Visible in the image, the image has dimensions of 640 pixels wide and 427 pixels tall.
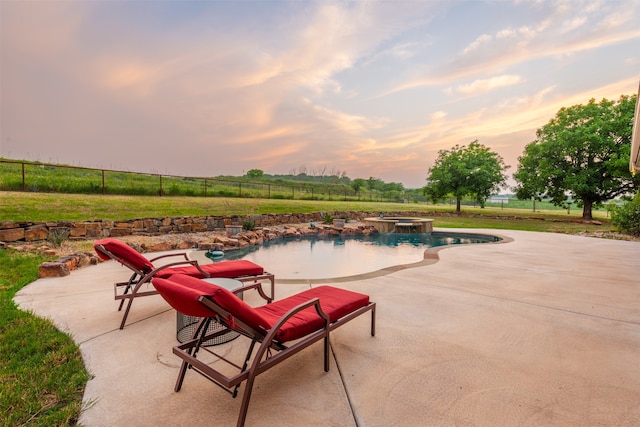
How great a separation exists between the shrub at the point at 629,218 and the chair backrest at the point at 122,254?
15843 millimetres

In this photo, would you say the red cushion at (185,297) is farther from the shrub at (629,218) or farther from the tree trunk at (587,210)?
the tree trunk at (587,210)

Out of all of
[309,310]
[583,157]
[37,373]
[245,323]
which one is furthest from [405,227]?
[583,157]

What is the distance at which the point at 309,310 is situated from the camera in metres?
2.34

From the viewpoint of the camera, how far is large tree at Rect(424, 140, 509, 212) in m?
24.2

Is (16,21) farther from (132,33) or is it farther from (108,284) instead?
Result: (108,284)

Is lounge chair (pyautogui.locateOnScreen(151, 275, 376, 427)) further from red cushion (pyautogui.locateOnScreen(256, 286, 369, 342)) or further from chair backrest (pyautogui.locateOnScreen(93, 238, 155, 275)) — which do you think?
chair backrest (pyautogui.locateOnScreen(93, 238, 155, 275))

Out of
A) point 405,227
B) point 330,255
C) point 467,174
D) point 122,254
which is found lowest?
point 330,255

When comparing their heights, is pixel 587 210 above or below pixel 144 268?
above

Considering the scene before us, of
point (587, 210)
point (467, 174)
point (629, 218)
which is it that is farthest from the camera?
point (467, 174)

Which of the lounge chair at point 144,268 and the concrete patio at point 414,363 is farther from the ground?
the lounge chair at point 144,268

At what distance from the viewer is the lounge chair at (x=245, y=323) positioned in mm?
1616

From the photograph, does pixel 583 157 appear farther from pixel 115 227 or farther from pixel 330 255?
pixel 115 227

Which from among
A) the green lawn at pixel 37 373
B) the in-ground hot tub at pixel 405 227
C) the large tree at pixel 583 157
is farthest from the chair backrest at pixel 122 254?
the large tree at pixel 583 157

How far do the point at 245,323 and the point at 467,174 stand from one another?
1038 inches
